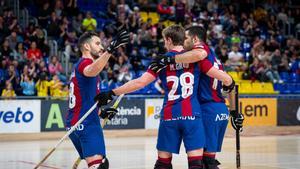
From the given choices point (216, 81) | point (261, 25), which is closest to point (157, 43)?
point (261, 25)

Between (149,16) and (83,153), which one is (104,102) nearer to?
(83,153)

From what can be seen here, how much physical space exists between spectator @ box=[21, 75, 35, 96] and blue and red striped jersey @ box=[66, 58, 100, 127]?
12.2 m

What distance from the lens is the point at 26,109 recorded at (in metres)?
19.2

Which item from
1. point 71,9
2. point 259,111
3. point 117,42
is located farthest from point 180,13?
point 117,42

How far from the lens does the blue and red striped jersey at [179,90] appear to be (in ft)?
24.2

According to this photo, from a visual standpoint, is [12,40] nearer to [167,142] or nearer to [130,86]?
[130,86]

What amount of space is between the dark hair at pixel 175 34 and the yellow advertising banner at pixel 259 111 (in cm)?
1492

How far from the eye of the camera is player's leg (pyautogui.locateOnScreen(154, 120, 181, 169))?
24.2ft

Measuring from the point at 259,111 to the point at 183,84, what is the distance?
1554cm

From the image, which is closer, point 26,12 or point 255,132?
point 255,132

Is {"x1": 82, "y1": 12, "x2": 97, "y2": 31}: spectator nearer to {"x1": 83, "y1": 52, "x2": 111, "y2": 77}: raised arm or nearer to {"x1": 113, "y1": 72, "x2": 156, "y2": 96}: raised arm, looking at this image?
{"x1": 83, "y1": 52, "x2": 111, "y2": 77}: raised arm

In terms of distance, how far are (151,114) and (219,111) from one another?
1273cm

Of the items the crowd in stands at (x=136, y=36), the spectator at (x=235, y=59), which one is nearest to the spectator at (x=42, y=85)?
the crowd in stands at (x=136, y=36)

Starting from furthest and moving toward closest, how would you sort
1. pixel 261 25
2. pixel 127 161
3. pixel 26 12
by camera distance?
pixel 261 25 → pixel 26 12 → pixel 127 161
